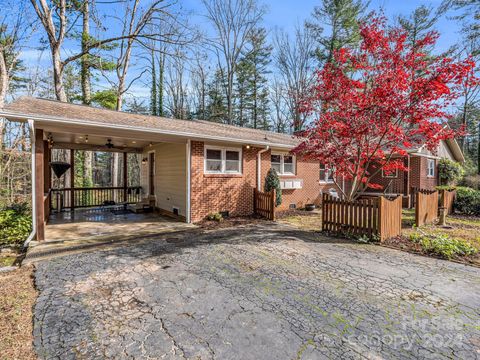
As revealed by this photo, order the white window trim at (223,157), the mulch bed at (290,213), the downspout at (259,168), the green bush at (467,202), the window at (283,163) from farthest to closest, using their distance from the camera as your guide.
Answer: the green bush at (467,202) < the window at (283,163) < the mulch bed at (290,213) < the downspout at (259,168) < the white window trim at (223,157)

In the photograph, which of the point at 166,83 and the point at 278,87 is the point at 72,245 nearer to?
the point at 166,83

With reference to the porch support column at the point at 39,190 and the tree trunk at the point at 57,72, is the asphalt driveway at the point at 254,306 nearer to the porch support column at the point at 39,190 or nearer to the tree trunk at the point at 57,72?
the porch support column at the point at 39,190

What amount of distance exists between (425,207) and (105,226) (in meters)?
10.6

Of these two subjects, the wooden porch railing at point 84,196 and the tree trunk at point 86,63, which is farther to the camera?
the tree trunk at point 86,63

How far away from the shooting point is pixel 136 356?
2359mm

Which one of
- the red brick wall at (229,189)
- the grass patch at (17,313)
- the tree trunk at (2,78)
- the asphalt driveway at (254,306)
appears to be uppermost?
the tree trunk at (2,78)

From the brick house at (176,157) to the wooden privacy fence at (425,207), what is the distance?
4.57 m

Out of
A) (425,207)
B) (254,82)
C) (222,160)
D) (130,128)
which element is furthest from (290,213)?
(254,82)

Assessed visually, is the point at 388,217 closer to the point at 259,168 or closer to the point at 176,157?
the point at 259,168

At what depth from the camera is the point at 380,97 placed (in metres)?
5.77

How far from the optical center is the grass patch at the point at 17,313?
2.45m

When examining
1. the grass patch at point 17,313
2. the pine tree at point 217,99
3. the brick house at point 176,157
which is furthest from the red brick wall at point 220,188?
the pine tree at point 217,99

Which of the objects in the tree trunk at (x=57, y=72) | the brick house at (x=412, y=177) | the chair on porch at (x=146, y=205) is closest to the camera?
the chair on porch at (x=146, y=205)

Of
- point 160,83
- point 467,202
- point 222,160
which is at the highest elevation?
point 160,83
